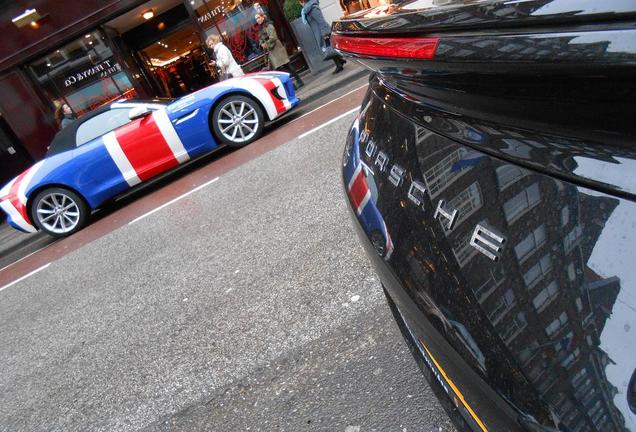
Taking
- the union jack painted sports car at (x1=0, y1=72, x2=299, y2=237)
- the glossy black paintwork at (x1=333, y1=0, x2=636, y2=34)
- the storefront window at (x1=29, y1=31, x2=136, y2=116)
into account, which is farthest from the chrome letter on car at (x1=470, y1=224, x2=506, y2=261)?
the storefront window at (x1=29, y1=31, x2=136, y2=116)

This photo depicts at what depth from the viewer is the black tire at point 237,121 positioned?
7684 millimetres

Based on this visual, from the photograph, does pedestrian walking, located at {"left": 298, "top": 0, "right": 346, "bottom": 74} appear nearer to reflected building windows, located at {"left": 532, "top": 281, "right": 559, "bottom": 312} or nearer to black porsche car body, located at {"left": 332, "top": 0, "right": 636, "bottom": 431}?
black porsche car body, located at {"left": 332, "top": 0, "right": 636, "bottom": 431}

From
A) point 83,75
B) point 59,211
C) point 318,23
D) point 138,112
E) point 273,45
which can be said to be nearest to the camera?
point 138,112

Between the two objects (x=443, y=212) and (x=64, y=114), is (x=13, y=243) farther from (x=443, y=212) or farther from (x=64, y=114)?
(x=443, y=212)

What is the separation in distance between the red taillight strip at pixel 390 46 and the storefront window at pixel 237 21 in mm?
12283

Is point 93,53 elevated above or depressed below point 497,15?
above

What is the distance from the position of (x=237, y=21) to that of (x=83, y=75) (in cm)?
385

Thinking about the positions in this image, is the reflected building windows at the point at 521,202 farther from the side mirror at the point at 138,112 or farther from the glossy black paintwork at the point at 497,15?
the side mirror at the point at 138,112

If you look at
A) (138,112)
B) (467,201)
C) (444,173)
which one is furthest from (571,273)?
(138,112)

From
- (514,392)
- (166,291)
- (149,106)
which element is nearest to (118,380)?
(166,291)

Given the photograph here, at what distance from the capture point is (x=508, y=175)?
3.13 feet

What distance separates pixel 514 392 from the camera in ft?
2.86

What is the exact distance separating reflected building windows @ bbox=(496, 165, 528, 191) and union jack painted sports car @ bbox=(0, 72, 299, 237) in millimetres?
6974

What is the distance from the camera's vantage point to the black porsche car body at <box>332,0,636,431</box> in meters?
0.75
